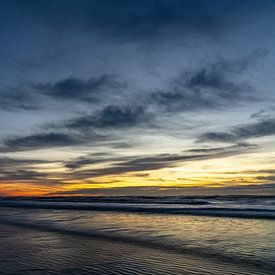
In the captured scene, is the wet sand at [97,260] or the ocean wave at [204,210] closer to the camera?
the wet sand at [97,260]

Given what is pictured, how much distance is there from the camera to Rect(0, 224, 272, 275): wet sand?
25.8 feet

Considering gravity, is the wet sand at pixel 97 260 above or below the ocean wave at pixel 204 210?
above

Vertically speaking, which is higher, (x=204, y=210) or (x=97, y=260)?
(x=97, y=260)

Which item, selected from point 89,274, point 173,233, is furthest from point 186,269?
point 173,233

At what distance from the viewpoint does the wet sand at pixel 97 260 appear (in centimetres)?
788

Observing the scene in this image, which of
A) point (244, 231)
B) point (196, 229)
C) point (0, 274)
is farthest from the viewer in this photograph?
point (196, 229)

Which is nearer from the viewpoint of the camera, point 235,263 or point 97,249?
point 235,263

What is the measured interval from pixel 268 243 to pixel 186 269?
4.61 metres

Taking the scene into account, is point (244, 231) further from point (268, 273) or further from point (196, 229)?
point (268, 273)

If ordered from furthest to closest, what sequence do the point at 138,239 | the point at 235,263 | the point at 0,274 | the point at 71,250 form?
the point at 138,239, the point at 71,250, the point at 235,263, the point at 0,274

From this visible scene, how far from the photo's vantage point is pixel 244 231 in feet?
46.8

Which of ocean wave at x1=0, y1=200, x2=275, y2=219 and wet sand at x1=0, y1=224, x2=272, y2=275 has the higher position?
wet sand at x1=0, y1=224, x2=272, y2=275

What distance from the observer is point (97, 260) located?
9.11 m

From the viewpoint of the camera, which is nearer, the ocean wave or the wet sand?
the wet sand
